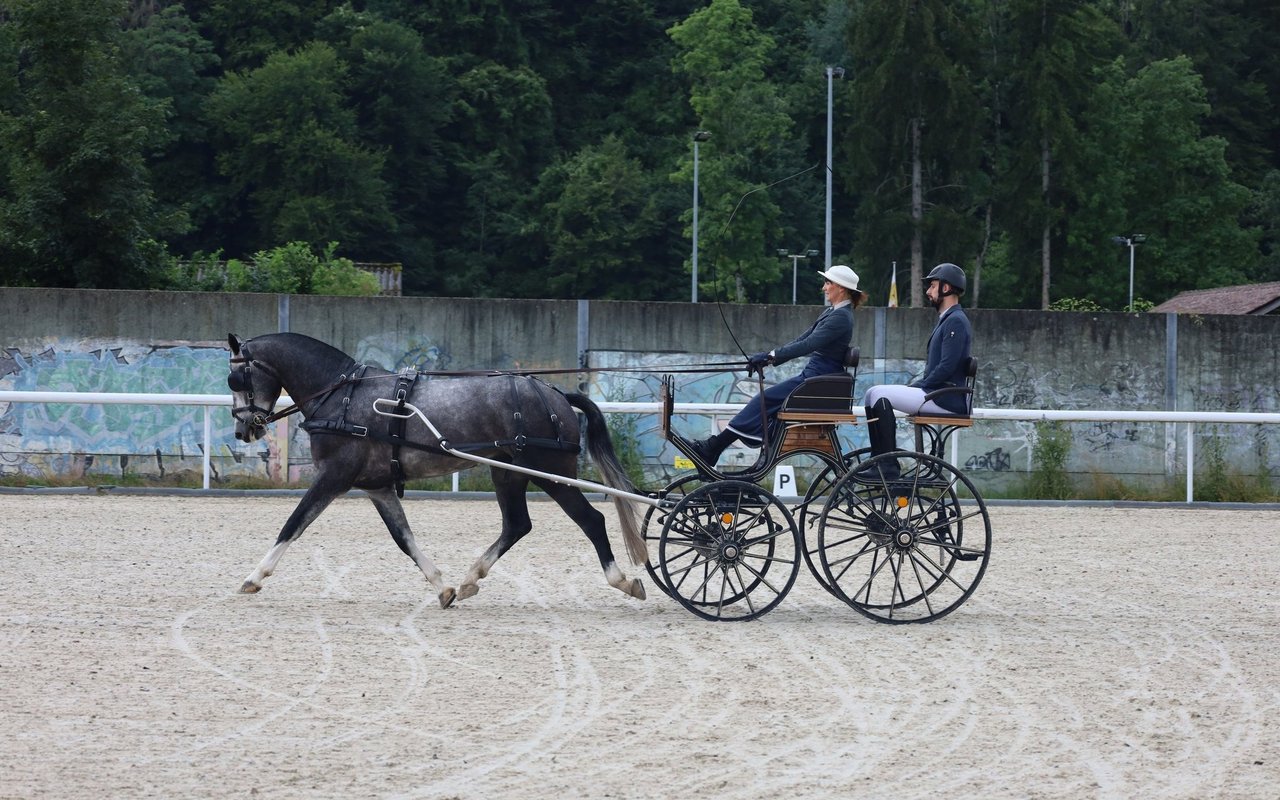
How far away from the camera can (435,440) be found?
10133 millimetres

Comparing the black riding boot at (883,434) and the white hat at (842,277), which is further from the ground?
the white hat at (842,277)

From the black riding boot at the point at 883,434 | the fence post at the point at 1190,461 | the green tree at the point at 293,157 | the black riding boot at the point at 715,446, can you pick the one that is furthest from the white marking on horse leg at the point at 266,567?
the green tree at the point at 293,157

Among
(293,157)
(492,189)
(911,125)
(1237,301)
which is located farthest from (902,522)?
(492,189)

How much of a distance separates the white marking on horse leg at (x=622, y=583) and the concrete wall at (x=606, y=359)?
8.66 m

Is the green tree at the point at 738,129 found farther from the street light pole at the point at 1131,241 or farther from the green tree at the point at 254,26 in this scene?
the green tree at the point at 254,26

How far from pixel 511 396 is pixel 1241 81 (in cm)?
6094

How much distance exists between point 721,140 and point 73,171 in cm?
4110

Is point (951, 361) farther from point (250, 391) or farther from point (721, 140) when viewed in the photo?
point (721, 140)

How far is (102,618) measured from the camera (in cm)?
941

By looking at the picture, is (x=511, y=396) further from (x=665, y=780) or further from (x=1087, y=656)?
(x=665, y=780)

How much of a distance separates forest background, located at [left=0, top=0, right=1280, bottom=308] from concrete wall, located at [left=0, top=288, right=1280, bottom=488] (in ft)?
105

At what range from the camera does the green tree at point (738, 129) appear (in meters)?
58.5

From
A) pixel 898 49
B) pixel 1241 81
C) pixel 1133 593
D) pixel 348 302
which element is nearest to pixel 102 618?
pixel 1133 593

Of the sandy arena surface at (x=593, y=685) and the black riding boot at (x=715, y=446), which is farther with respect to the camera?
the black riding boot at (x=715, y=446)
